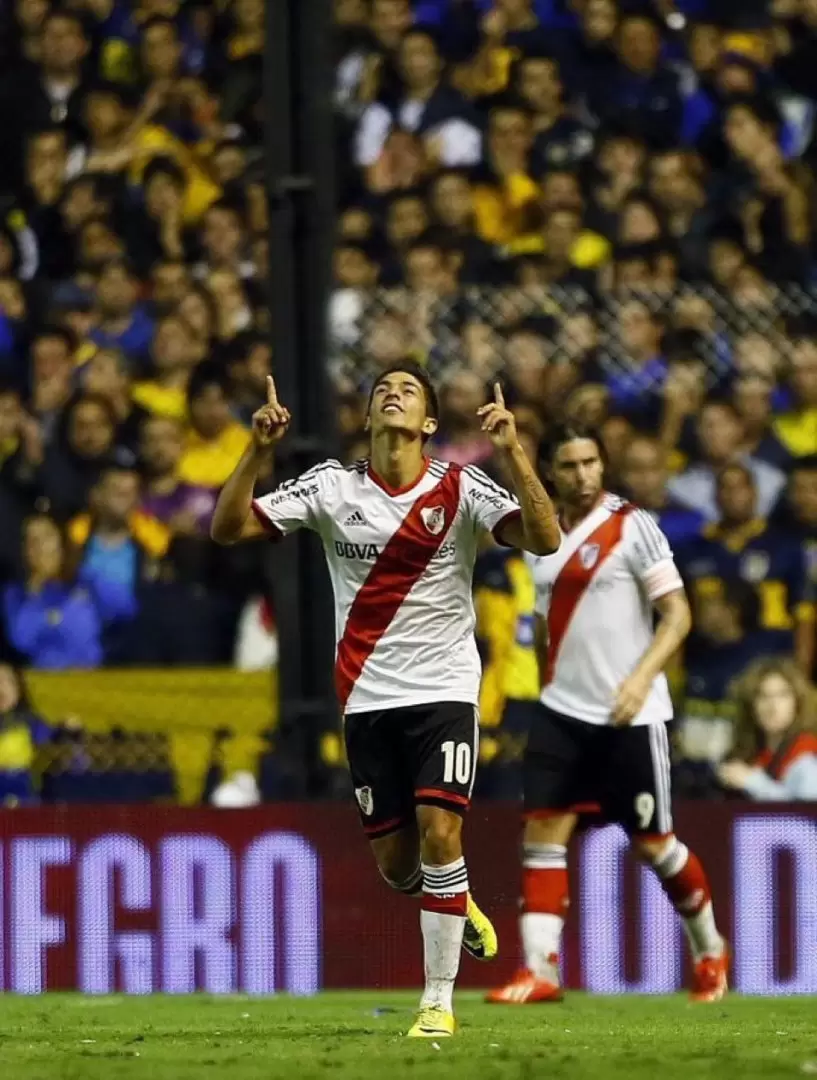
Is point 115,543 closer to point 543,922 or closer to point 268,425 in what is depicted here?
point 543,922

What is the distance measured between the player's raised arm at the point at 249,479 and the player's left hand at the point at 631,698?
1.69 m

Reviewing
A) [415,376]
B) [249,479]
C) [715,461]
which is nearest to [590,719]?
[415,376]

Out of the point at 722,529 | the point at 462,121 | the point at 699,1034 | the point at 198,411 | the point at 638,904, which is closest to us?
the point at 699,1034

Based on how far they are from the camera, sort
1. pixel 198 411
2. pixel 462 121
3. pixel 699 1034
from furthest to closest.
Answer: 1. pixel 462 121
2. pixel 198 411
3. pixel 699 1034

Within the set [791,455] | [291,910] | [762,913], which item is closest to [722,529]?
[791,455]

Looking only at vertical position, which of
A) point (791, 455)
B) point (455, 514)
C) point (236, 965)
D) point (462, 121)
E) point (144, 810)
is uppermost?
point (462, 121)

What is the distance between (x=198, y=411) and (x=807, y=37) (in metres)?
3.79

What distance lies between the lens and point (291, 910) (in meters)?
9.76

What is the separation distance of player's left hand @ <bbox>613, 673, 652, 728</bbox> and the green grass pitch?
999 millimetres

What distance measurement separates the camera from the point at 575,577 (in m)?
8.62

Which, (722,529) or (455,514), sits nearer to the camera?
(455,514)

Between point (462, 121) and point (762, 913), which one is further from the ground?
point (462, 121)

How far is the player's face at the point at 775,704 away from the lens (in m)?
9.73

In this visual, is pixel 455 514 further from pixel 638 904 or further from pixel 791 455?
pixel 791 455
